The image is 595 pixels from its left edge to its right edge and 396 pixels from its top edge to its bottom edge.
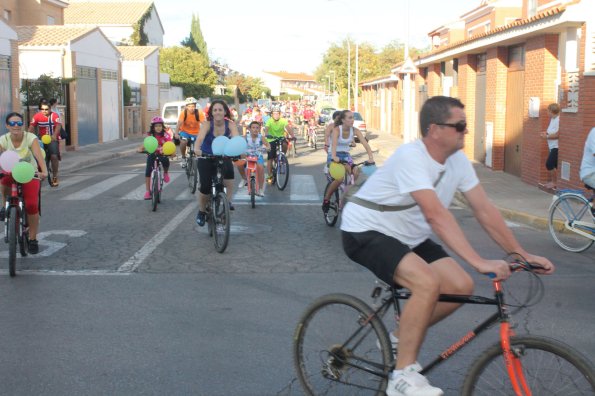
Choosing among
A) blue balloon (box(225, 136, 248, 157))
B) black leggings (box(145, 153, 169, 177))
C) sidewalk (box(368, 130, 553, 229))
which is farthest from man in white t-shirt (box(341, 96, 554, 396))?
black leggings (box(145, 153, 169, 177))

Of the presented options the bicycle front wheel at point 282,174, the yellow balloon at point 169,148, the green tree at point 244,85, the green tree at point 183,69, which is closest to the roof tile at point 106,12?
the green tree at point 183,69

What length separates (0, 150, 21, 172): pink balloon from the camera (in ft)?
25.9

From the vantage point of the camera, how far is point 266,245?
9.50 metres

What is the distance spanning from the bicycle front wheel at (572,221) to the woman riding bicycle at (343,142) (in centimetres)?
259

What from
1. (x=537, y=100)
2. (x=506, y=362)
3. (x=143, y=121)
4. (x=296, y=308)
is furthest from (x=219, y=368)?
(x=143, y=121)

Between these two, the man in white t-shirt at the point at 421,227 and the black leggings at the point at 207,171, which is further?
the black leggings at the point at 207,171

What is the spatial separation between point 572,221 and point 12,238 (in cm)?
634

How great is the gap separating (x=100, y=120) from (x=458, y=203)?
22.4 meters

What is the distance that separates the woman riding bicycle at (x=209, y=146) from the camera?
9516 millimetres

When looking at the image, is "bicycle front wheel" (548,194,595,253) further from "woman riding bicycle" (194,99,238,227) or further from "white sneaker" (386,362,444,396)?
"white sneaker" (386,362,444,396)

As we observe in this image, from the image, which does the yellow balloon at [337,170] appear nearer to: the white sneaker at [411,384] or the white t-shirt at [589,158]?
the white t-shirt at [589,158]

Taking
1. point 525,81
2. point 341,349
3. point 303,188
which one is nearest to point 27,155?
point 341,349

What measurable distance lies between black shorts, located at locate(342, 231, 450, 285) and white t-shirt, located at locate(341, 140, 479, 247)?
4 centimetres

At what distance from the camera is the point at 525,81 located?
17.4m
